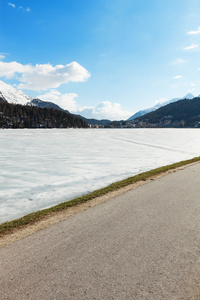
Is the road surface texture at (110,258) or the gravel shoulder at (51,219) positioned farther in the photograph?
the gravel shoulder at (51,219)

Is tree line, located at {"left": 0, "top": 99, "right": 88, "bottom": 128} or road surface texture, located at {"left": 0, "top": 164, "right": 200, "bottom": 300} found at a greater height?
tree line, located at {"left": 0, "top": 99, "right": 88, "bottom": 128}

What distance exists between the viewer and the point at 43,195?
8305 millimetres

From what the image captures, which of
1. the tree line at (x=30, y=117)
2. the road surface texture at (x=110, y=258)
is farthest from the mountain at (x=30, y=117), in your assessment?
the road surface texture at (x=110, y=258)

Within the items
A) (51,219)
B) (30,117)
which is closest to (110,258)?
(51,219)

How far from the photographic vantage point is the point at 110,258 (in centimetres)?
377

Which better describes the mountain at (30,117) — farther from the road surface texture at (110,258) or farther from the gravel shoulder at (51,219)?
A: the road surface texture at (110,258)

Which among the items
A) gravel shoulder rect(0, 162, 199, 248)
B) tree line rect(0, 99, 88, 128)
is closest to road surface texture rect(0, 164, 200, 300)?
gravel shoulder rect(0, 162, 199, 248)

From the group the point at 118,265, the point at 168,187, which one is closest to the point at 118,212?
the point at 118,265

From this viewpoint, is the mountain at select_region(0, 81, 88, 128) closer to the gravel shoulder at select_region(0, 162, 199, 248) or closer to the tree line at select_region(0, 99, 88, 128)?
the tree line at select_region(0, 99, 88, 128)

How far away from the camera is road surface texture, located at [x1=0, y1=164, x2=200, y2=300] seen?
3010 millimetres

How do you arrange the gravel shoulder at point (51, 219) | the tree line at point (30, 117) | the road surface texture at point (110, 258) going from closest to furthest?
1. the road surface texture at point (110, 258)
2. the gravel shoulder at point (51, 219)
3. the tree line at point (30, 117)

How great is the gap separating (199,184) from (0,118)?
6432 inches

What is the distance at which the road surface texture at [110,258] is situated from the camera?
3010 millimetres

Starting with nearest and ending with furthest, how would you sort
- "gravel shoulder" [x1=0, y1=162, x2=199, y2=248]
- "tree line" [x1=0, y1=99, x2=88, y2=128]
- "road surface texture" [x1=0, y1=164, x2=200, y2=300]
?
"road surface texture" [x1=0, y1=164, x2=200, y2=300] → "gravel shoulder" [x1=0, y1=162, x2=199, y2=248] → "tree line" [x1=0, y1=99, x2=88, y2=128]
